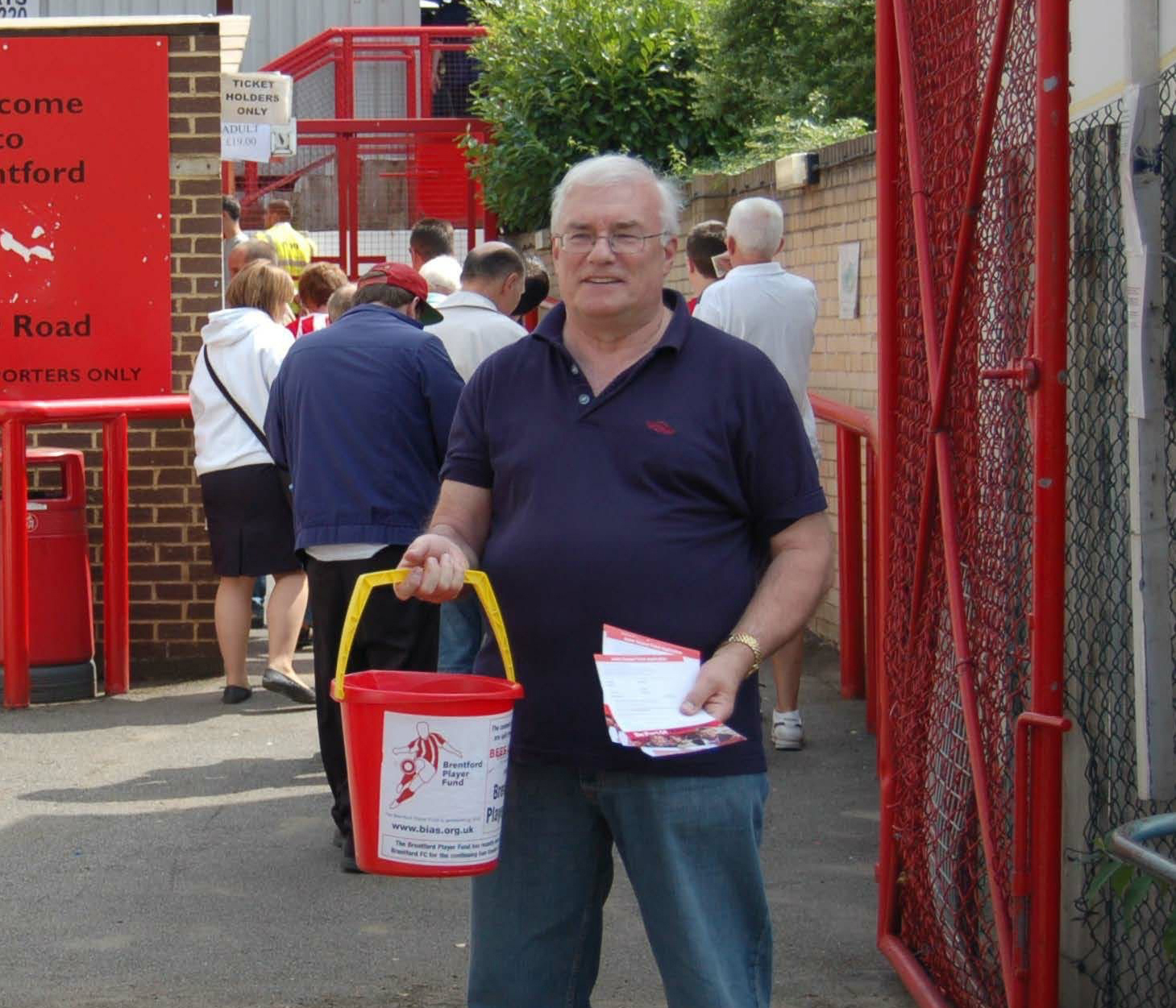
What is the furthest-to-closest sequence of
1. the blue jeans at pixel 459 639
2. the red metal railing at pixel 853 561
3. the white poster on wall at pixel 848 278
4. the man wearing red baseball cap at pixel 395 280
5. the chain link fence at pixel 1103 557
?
the white poster on wall at pixel 848 278 → the red metal railing at pixel 853 561 → the blue jeans at pixel 459 639 → the man wearing red baseball cap at pixel 395 280 → the chain link fence at pixel 1103 557

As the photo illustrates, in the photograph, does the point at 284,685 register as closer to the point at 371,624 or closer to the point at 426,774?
the point at 371,624

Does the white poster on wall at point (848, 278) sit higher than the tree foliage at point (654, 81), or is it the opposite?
the tree foliage at point (654, 81)

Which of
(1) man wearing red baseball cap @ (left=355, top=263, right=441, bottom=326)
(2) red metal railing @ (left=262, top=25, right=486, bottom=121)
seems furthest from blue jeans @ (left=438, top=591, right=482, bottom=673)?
(2) red metal railing @ (left=262, top=25, right=486, bottom=121)

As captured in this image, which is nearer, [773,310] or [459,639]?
[459,639]

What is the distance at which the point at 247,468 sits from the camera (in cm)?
776

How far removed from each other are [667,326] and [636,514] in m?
0.35

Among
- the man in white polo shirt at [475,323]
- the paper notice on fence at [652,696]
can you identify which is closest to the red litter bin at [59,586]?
the man in white polo shirt at [475,323]

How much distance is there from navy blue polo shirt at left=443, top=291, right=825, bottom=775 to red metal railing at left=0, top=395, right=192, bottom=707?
4952 millimetres

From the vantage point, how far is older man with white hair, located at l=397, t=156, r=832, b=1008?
10.2 ft

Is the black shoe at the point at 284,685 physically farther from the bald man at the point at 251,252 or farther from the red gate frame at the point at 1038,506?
the red gate frame at the point at 1038,506

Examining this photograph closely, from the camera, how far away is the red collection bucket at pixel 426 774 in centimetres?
300

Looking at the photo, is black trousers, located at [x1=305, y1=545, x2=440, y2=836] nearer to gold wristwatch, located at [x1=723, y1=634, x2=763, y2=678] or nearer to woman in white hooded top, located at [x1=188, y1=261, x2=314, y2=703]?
woman in white hooded top, located at [x1=188, y1=261, x2=314, y2=703]

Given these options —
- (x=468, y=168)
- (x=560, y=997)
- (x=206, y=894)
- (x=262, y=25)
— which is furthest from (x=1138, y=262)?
(x=262, y=25)

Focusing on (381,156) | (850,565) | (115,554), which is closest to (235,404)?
(115,554)
